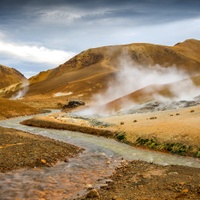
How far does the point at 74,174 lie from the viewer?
17922 mm

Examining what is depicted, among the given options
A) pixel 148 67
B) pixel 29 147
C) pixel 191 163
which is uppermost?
pixel 148 67

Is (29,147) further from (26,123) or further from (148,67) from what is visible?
(148,67)

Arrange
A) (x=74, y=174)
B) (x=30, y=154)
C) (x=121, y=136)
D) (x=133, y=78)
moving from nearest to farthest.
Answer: (x=74, y=174) → (x=30, y=154) → (x=121, y=136) → (x=133, y=78)

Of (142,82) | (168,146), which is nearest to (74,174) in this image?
(168,146)

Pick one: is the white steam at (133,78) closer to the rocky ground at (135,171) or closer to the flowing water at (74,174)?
the rocky ground at (135,171)

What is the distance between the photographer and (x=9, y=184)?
15.4 metres

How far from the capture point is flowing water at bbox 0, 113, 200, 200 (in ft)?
47.1

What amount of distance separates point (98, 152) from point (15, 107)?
1890 inches

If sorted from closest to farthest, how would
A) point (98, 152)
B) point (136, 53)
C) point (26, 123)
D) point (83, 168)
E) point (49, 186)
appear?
point (49, 186), point (83, 168), point (98, 152), point (26, 123), point (136, 53)

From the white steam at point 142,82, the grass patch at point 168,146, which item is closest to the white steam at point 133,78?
the white steam at point 142,82

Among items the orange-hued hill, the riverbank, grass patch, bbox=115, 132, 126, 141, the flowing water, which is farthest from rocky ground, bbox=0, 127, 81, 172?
the orange-hued hill

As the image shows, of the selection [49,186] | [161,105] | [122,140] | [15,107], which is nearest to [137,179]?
[49,186]

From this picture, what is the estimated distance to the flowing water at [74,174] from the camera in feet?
47.1

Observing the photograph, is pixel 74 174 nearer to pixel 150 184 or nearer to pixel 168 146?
pixel 150 184
